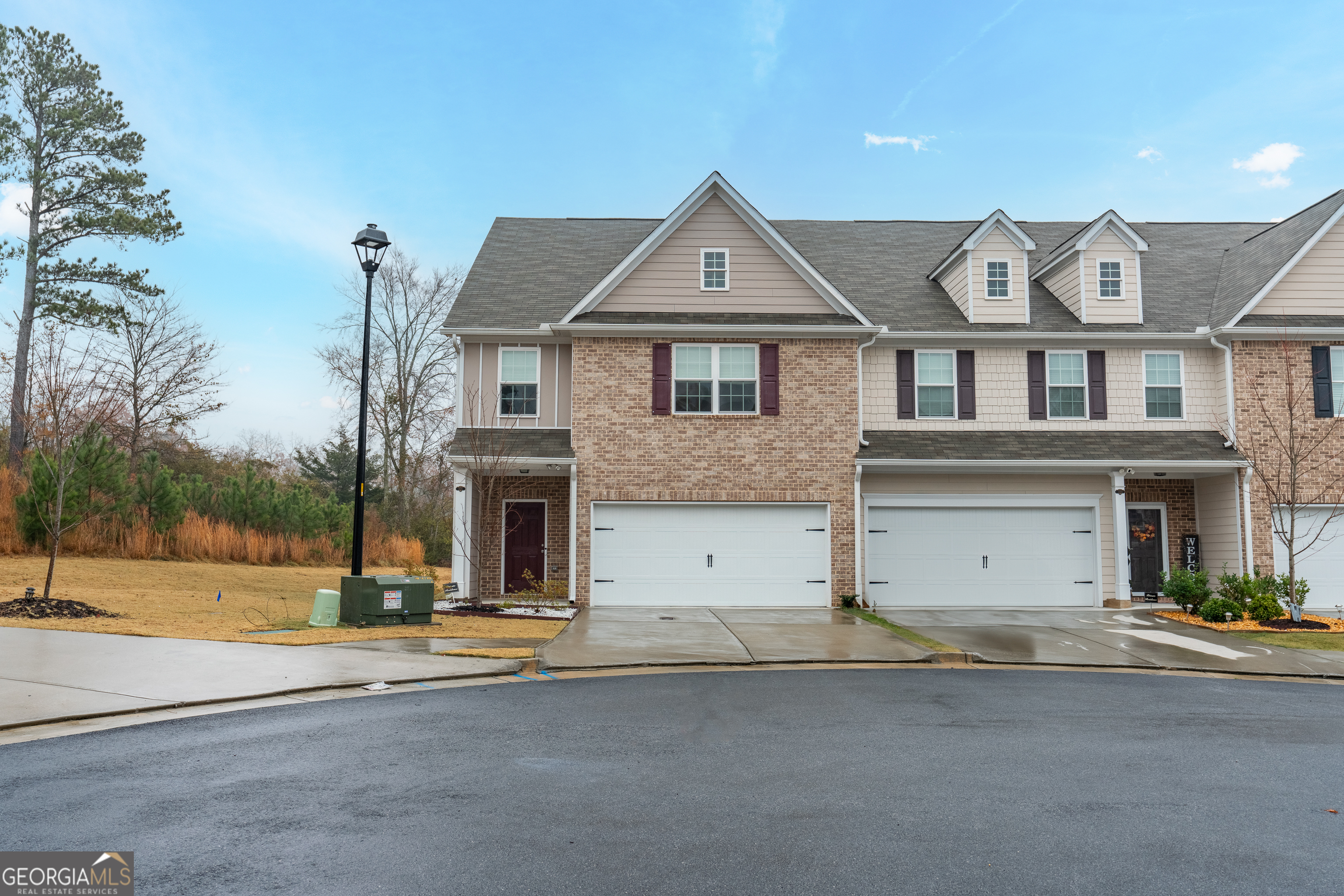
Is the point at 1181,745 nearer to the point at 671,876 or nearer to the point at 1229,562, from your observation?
Result: the point at 671,876

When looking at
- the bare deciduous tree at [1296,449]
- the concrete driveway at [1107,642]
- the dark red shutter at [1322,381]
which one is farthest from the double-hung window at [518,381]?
the dark red shutter at [1322,381]

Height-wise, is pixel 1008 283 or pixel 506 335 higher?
pixel 1008 283

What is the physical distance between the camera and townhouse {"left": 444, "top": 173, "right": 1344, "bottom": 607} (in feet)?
61.5

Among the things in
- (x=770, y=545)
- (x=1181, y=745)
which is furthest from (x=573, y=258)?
(x=1181, y=745)

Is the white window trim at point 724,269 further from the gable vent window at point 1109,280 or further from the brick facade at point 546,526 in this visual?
the gable vent window at point 1109,280

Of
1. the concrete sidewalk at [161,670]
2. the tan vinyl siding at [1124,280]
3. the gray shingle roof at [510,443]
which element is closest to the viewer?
the concrete sidewalk at [161,670]

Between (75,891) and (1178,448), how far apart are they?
20.4 meters

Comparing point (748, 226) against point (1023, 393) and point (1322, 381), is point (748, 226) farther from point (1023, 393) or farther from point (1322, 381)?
point (1322, 381)

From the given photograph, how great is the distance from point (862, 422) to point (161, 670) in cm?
1449

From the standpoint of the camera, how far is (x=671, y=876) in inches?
169

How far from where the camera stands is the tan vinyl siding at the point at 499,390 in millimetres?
19531

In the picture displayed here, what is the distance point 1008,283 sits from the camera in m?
20.4

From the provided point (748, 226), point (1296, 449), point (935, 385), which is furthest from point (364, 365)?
point (1296, 449)

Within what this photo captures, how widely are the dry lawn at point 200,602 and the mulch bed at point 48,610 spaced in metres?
0.24
